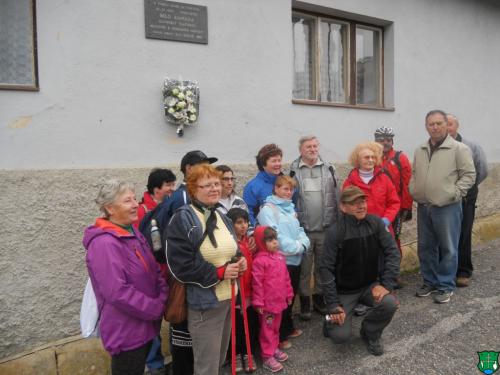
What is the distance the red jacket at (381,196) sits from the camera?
3.82m

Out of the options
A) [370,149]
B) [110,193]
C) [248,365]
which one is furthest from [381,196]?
[110,193]

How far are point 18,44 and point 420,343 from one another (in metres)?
4.31

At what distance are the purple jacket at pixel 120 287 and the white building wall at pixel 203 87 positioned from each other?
152 centimetres

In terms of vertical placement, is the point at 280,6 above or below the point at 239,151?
above

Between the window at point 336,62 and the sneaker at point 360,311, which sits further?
the window at point 336,62

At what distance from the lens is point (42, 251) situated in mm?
3160

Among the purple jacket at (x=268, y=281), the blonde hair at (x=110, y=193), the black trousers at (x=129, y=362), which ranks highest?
the blonde hair at (x=110, y=193)

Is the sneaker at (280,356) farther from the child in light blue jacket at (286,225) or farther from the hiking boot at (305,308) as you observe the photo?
the hiking boot at (305,308)

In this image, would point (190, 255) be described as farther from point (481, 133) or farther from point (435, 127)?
point (481, 133)

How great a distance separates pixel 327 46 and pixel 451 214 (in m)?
2.73

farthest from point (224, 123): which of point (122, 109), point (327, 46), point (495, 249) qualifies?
point (495, 249)

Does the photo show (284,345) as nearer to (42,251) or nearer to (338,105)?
(42,251)

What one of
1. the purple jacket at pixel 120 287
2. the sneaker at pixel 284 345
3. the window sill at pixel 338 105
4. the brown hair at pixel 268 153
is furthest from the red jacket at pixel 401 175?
the purple jacket at pixel 120 287

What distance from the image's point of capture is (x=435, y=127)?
3998 mm
